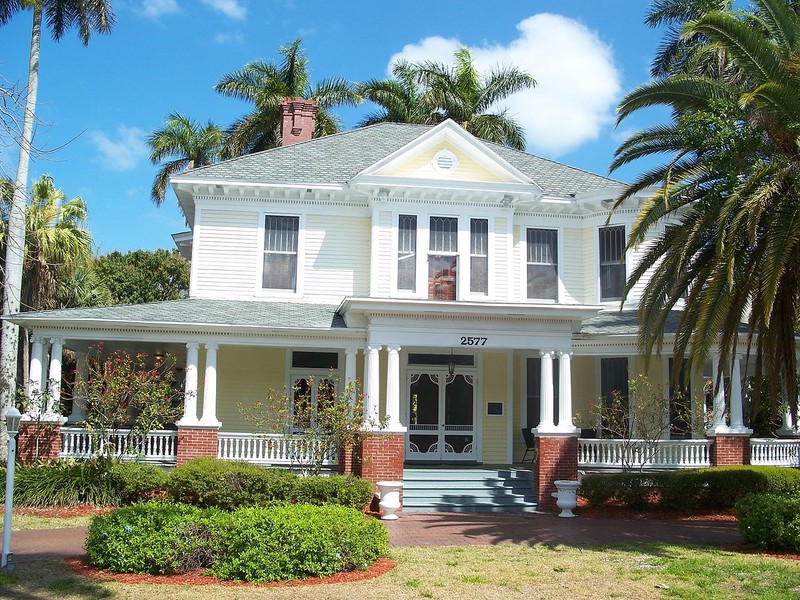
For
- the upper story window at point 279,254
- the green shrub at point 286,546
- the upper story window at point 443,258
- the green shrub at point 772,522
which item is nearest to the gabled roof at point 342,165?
the upper story window at point 279,254

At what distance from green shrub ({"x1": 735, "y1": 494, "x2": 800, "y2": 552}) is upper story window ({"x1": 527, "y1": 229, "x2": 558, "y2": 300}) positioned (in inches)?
389

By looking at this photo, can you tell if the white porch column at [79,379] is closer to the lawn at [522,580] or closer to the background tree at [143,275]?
the lawn at [522,580]

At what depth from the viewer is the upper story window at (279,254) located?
2145cm

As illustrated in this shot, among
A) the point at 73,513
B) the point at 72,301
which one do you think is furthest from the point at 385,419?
the point at 72,301

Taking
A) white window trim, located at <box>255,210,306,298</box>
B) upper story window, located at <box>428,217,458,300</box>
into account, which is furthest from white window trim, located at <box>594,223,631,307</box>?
white window trim, located at <box>255,210,306,298</box>

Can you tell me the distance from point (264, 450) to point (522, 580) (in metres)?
9.95

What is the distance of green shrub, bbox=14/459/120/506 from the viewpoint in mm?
16406

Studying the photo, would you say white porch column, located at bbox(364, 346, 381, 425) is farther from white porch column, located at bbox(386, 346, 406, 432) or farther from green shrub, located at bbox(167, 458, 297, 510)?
green shrub, located at bbox(167, 458, 297, 510)

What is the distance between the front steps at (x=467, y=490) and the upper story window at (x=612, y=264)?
551 centimetres

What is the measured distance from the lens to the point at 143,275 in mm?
42781

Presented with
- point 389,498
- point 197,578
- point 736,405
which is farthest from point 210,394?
point 736,405

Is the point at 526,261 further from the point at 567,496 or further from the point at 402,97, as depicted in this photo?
the point at 402,97

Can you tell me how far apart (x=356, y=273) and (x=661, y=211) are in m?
9.06

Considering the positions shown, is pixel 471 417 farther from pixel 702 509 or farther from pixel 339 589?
pixel 339 589
